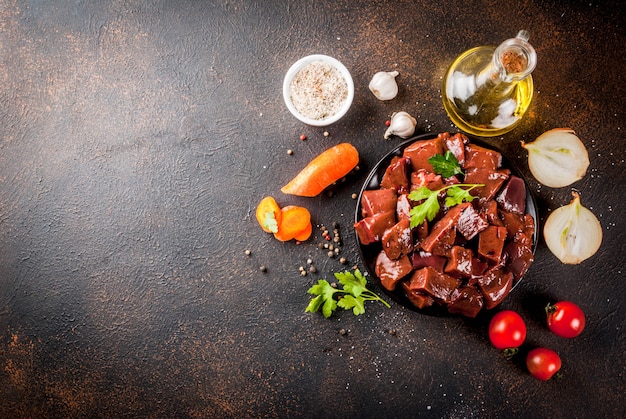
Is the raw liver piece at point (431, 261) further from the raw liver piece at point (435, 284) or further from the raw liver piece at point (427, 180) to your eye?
the raw liver piece at point (427, 180)

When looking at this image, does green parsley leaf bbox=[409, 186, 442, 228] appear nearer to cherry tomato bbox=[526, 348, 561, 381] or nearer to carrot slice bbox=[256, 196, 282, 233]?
carrot slice bbox=[256, 196, 282, 233]

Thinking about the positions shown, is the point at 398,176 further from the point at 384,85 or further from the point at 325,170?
the point at 384,85

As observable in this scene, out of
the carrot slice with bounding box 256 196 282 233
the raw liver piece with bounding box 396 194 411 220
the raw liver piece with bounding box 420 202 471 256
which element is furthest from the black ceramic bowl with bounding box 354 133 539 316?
the carrot slice with bounding box 256 196 282 233

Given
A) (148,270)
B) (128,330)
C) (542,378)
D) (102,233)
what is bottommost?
(542,378)

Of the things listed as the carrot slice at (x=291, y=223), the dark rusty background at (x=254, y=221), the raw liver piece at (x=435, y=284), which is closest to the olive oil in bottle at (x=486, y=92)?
the dark rusty background at (x=254, y=221)

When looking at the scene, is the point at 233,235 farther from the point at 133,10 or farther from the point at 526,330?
the point at 526,330

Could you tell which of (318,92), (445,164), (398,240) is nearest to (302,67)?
(318,92)

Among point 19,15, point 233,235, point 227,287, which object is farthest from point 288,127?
point 19,15
